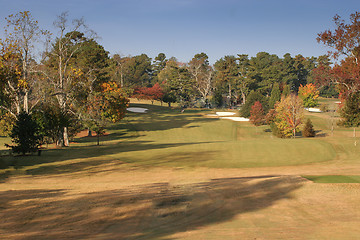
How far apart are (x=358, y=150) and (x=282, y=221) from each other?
23907mm

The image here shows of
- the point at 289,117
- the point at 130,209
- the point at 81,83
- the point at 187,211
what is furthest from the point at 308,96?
the point at 130,209

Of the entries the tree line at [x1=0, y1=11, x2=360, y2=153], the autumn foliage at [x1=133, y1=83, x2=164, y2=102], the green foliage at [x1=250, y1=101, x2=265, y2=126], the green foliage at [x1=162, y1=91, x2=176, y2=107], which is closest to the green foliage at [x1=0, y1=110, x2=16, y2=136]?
the tree line at [x1=0, y1=11, x2=360, y2=153]

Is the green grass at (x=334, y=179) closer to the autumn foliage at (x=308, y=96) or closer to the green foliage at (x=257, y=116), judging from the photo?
the green foliage at (x=257, y=116)

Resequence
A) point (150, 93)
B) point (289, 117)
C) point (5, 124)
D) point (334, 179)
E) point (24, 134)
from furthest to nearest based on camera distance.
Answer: point (150, 93) → point (289, 117) → point (5, 124) → point (24, 134) → point (334, 179)

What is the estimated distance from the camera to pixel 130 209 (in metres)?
12.0

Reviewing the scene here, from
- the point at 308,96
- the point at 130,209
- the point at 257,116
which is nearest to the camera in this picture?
the point at 130,209

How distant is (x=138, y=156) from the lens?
91.4ft

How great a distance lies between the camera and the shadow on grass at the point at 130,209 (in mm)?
9820

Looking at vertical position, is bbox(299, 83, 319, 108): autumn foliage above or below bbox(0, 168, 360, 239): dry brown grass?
above

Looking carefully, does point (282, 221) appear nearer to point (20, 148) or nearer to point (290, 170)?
point (290, 170)

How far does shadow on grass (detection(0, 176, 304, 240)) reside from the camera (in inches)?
387

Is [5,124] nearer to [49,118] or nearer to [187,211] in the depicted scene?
[49,118]

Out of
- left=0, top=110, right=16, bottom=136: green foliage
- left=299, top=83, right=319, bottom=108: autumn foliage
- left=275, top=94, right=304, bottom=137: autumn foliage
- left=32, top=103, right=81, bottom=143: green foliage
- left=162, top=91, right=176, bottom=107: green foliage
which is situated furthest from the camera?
left=162, top=91, right=176, bottom=107: green foliage

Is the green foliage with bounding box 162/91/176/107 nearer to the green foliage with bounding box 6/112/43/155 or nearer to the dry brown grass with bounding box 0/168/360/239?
the green foliage with bounding box 6/112/43/155
